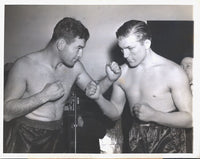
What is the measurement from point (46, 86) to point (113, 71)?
40 centimetres

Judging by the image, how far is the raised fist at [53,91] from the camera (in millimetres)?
2078

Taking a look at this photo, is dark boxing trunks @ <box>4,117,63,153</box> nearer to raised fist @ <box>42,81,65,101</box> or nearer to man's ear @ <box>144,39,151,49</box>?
raised fist @ <box>42,81,65,101</box>

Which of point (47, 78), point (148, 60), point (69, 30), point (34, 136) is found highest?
point (69, 30)

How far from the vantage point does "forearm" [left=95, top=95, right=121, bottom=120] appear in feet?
6.89

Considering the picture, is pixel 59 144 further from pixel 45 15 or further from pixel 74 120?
pixel 45 15

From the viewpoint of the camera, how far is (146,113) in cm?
209

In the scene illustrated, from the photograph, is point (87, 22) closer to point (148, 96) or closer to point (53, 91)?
point (53, 91)

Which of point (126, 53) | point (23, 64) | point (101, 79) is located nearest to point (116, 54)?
point (126, 53)

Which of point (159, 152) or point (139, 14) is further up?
point (139, 14)

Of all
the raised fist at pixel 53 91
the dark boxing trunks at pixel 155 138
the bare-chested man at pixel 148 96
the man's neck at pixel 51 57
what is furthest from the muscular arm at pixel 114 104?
the man's neck at pixel 51 57

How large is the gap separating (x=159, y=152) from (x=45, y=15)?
1.04 metres

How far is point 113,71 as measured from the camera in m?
2.11
